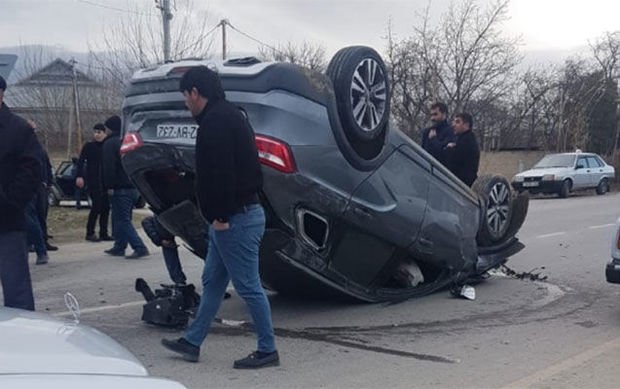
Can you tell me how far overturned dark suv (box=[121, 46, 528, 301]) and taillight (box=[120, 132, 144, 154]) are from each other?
1 cm

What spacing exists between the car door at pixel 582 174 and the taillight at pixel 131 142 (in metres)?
23.9

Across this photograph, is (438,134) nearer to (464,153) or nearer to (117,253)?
(464,153)

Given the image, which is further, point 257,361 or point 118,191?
point 118,191

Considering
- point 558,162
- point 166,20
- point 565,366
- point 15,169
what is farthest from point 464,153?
point 558,162

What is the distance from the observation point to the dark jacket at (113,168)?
10.4m

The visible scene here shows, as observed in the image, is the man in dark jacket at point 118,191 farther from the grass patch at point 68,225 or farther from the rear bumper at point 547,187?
the rear bumper at point 547,187

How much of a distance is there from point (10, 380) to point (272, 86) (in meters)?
3.86

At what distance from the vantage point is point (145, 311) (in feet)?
21.0

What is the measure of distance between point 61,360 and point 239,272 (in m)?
2.71

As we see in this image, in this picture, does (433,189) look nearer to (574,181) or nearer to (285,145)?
(285,145)

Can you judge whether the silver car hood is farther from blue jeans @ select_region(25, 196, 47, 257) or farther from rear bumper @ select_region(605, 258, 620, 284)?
blue jeans @ select_region(25, 196, 47, 257)

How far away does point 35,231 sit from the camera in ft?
32.8

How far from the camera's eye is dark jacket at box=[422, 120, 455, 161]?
9.23m

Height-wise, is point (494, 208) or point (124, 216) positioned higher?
point (494, 208)
